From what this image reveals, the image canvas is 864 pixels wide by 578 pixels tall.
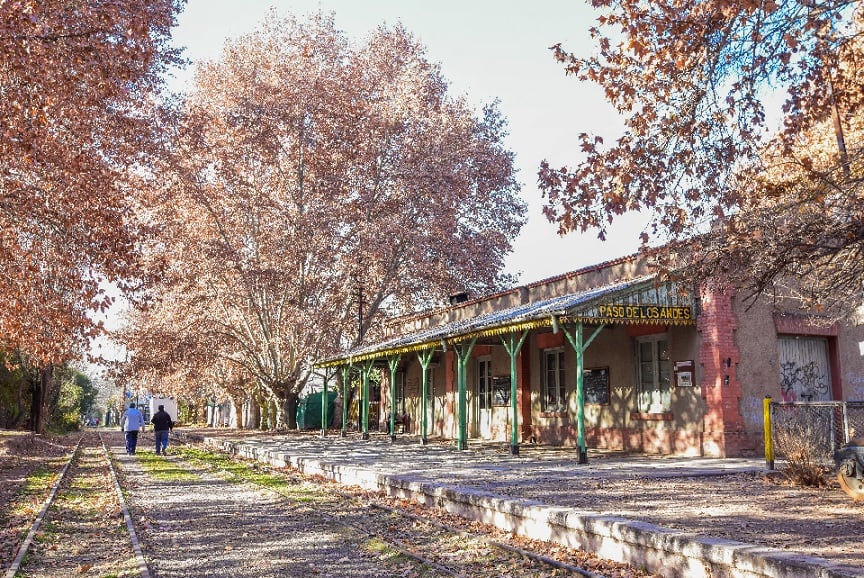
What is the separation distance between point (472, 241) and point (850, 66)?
21.3m

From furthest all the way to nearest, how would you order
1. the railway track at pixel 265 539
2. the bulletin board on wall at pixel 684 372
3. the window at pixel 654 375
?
the window at pixel 654 375, the bulletin board on wall at pixel 684 372, the railway track at pixel 265 539

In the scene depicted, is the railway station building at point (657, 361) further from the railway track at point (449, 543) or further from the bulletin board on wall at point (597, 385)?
the railway track at point (449, 543)

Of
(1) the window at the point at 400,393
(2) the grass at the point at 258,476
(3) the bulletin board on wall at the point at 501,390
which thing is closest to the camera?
(2) the grass at the point at 258,476

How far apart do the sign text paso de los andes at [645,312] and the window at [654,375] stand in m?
1.10

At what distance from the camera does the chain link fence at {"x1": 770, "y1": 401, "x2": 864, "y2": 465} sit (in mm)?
11641

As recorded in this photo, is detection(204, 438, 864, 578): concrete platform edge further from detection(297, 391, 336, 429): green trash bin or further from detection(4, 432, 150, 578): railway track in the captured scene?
detection(297, 391, 336, 429): green trash bin

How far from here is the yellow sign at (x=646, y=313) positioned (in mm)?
15422

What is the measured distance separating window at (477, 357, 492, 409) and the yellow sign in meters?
8.94

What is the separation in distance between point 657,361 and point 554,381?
3.82 metres

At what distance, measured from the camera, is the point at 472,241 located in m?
31.1

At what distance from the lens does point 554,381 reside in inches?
821

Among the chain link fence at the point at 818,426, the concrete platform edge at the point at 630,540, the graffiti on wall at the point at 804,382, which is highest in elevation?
the graffiti on wall at the point at 804,382

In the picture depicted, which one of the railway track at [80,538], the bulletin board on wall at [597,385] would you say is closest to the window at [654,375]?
the bulletin board on wall at [597,385]

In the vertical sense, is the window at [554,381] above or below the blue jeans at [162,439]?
above
